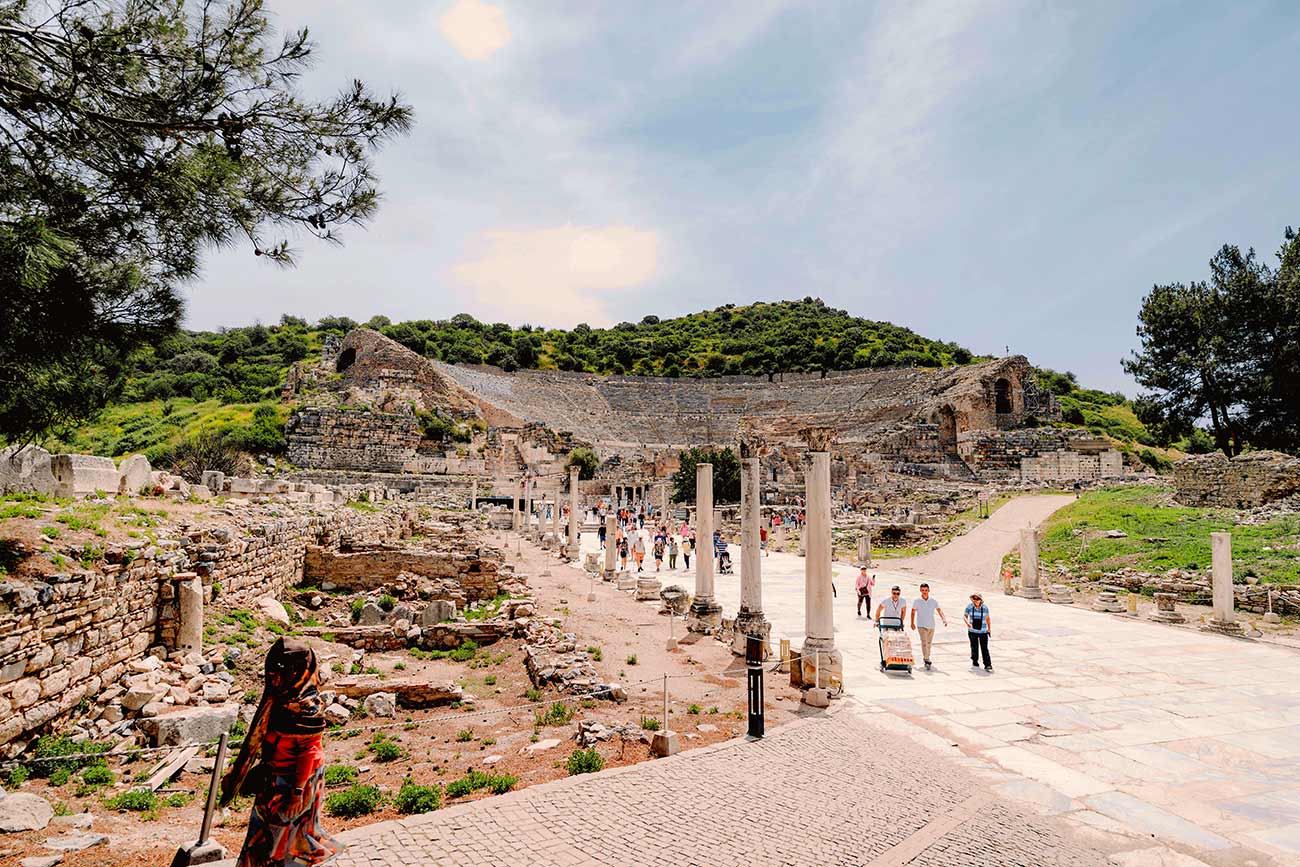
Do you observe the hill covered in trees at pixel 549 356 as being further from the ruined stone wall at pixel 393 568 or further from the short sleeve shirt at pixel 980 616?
the short sleeve shirt at pixel 980 616

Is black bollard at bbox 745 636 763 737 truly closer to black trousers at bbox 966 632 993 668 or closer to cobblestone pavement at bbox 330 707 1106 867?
cobblestone pavement at bbox 330 707 1106 867

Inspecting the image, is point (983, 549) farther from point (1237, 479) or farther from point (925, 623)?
point (925, 623)

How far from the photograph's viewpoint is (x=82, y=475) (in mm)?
11219

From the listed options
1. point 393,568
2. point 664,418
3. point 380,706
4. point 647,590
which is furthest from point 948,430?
point 380,706

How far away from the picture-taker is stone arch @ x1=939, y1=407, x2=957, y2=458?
5241 centimetres

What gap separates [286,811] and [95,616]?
5066 mm

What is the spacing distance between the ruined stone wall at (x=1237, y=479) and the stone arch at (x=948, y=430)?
84.6ft

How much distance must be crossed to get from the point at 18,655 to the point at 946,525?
31.9 meters

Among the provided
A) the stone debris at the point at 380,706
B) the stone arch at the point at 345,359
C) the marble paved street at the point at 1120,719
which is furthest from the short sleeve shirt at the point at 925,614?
the stone arch at the point at 345,359

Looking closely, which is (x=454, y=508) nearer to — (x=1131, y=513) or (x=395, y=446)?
(x=395, y=446)

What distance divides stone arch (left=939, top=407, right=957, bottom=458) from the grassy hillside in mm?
25277

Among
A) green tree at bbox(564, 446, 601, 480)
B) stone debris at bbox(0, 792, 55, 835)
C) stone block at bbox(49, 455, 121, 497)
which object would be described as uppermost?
green tree at bbox(564, 446, 601, 480)

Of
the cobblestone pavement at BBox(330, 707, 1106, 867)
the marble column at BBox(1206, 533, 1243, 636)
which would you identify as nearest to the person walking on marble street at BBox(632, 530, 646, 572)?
the marble column at BBox(1206, 533, 1243, 636)

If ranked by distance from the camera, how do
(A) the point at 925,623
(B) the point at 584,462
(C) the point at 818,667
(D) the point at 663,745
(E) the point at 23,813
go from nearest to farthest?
1. (E) the point at 23,813
2. (D) the point at 663,745
3. (C) the point at 818,667
4. (A) the point at 925,623
5. (B) the point at 584,462
